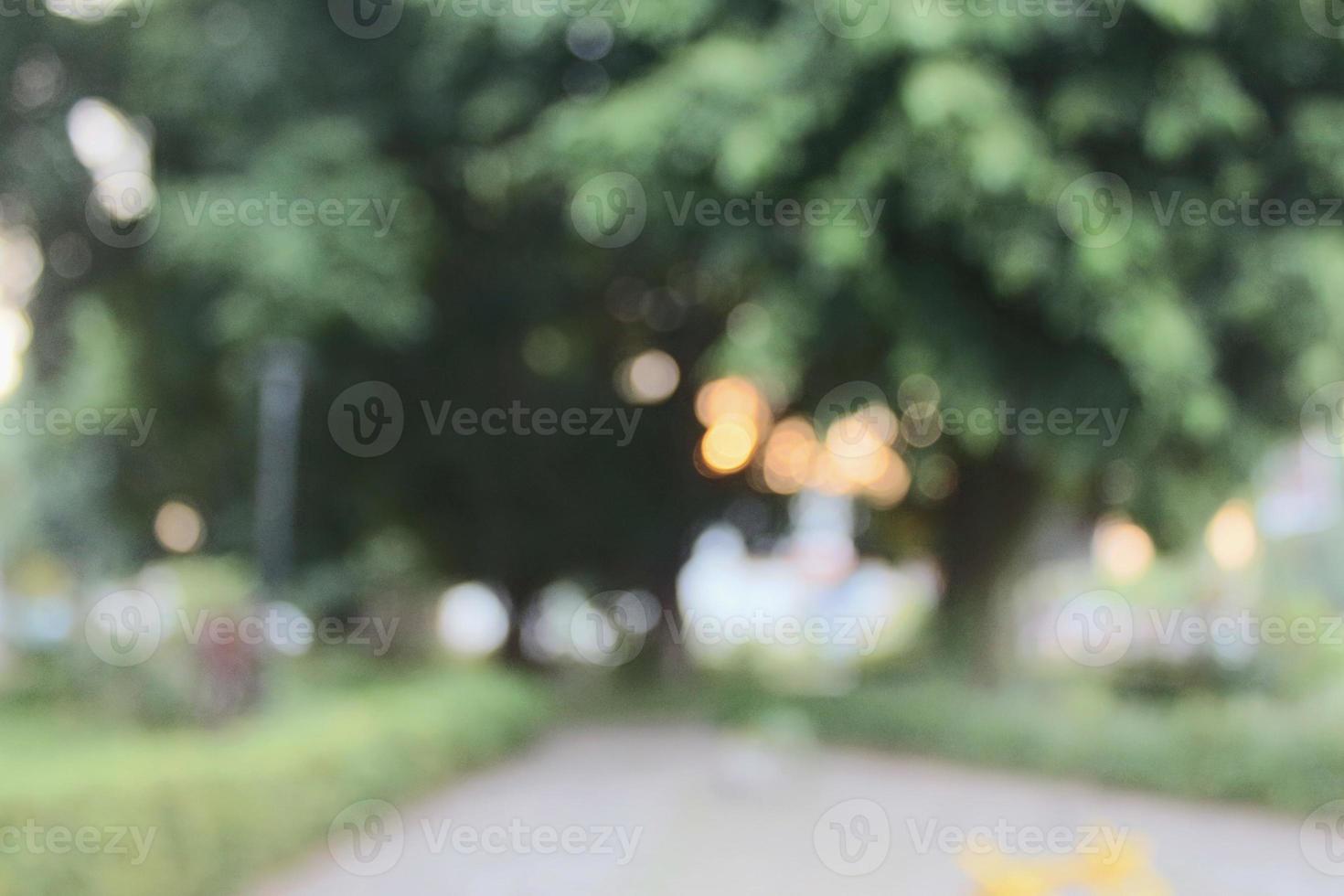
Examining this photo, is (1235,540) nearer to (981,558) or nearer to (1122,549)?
(1122,549)

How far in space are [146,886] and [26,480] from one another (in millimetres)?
15055

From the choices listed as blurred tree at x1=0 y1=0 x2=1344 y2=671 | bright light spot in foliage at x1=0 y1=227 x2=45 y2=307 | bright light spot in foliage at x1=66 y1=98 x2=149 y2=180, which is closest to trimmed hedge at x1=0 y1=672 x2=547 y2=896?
blurred tree at x1=0 y1=0 x2=1344 y2=671

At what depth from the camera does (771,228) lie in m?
7.22

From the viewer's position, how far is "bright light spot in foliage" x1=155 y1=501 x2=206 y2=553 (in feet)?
43.7

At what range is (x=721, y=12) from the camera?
682 cm

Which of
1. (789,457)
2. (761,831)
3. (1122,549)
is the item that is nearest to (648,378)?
(789,457)

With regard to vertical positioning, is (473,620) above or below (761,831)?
above

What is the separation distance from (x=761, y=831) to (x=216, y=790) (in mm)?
3448

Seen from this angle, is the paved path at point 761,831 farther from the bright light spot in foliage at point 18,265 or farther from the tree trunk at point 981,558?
the bright light spot in foliage at point 18,265

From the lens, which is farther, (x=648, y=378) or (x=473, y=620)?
(x=473, y=620)

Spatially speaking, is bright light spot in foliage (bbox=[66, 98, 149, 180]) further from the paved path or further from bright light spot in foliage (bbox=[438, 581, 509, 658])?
bright light spot in foliage (bbox=[438, 581, 509, 658])

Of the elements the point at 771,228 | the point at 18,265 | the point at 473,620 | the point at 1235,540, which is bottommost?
the point at 473,620

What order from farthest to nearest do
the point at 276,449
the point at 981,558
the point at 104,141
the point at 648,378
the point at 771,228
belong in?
the point at 648,378
the point at 981,558
the point at 104,141
the point at 276,449
the point at 771,228

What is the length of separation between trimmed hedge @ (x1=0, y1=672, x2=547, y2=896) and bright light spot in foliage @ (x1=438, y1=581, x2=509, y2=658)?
230 inches
